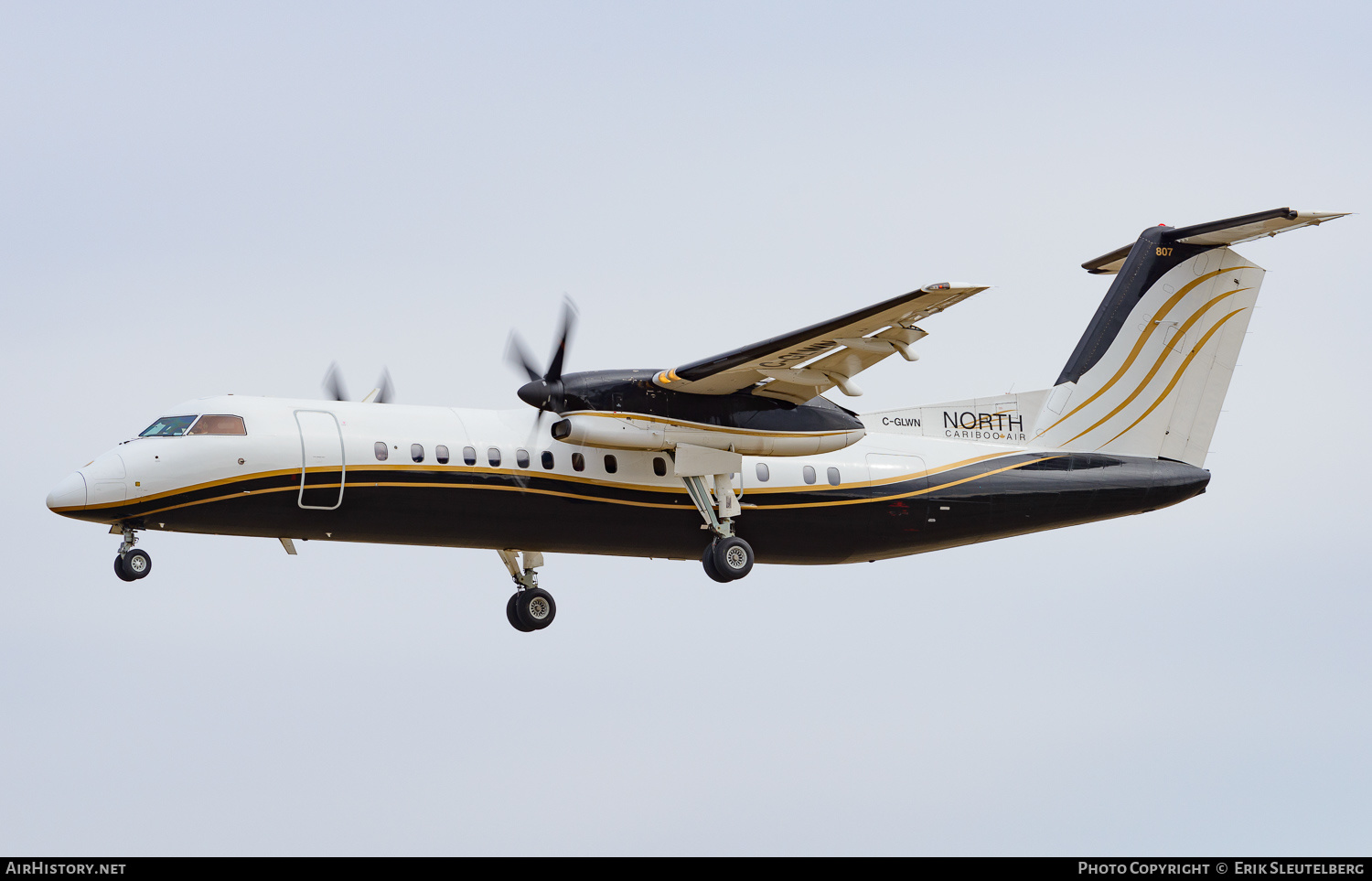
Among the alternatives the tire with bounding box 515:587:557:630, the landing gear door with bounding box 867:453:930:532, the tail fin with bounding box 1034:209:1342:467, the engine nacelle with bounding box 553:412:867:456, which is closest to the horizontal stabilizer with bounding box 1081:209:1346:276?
the tail fin with bounding box 1034:209:1342:467

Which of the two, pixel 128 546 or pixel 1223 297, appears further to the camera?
pixel 1223 297

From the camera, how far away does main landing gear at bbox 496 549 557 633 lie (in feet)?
76.6

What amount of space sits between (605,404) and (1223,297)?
35.1 feet

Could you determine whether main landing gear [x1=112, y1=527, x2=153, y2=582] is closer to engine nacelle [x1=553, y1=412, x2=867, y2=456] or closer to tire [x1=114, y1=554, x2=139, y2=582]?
tire [x1=114, y1=554, x2=139, y2=582]

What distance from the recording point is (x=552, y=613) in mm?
23484

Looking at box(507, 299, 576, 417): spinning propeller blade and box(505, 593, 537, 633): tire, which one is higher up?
box(507, 299, 576, 417): spinning propeller blade

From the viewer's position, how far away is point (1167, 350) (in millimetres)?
24859

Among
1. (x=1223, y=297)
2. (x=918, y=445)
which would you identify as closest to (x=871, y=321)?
(x=918, y=445)

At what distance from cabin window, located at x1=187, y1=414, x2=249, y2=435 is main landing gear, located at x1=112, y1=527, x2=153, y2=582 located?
1570 mm

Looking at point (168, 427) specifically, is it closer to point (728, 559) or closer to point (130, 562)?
point (130, 562)

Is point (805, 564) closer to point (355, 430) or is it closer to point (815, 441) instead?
point (815, 441)

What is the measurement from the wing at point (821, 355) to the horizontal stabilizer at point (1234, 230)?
6.31 meters

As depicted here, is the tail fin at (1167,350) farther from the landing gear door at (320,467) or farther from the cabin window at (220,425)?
the cabin window at (220,425)
